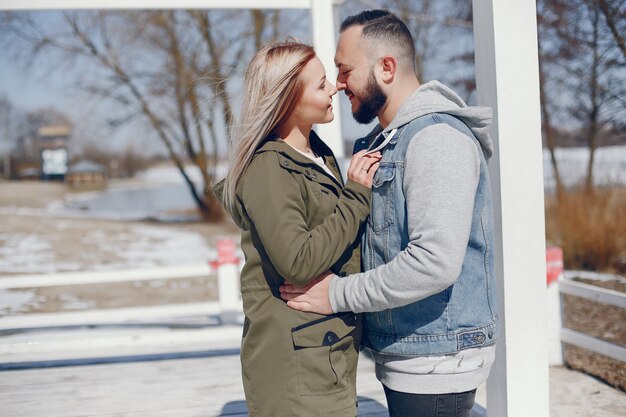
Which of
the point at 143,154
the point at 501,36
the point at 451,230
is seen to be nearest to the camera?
the point at 451,230

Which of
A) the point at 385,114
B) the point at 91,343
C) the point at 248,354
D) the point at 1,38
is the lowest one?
the point at 91,343

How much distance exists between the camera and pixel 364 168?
1.73 meters

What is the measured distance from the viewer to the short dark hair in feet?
6.01

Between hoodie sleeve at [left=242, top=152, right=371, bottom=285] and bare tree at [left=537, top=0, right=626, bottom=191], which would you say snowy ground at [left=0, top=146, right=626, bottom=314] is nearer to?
bare tree at [left=537, top=0, right=626, bottom=191]

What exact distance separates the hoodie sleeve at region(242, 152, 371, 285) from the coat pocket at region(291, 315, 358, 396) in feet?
0.51

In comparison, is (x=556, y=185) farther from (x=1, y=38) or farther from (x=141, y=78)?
(x=1, y=38)

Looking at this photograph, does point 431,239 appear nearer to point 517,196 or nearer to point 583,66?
point 517,196

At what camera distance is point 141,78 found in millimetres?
16812

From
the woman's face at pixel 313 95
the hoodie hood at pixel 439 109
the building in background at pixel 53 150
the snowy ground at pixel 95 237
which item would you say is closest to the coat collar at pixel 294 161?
the woman's face at pixel 313 95

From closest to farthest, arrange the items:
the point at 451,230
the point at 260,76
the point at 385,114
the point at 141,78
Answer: the point at 451,230 < the point at 260,76 < the point at 385,114 < the point at 141,78

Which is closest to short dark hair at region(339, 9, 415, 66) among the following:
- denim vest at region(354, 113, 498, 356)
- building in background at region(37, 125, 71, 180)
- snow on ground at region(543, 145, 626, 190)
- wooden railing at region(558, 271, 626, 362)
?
denim vest at region(354, 113, 498, 356)

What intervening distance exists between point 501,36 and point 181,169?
1533 centimetres

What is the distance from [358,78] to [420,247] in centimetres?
56

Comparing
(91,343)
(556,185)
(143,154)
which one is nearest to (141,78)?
(143,154)
